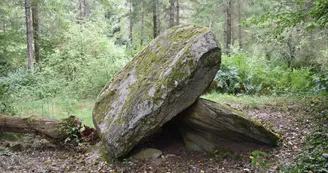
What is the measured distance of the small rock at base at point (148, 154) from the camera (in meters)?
4.83

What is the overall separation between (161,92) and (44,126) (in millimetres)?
2969

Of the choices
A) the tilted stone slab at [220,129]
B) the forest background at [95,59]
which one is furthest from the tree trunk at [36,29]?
the tilted stone slab at [220,129]

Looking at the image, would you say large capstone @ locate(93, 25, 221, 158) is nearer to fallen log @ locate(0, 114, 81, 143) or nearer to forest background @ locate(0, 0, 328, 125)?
fallen log @ locate(0, 114, 81, 143)

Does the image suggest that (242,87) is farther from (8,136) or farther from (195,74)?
(8,136)

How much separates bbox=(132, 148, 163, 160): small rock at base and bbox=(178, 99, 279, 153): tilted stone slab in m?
0.69

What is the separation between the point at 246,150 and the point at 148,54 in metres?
2.78

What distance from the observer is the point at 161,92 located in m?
4.57

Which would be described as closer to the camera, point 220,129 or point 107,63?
point 220,129

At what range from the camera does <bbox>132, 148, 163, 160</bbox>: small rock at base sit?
483 centimetres

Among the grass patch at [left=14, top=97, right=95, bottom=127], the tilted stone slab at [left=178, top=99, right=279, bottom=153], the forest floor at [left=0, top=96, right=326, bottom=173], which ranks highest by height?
the tilted stone slab at [left=178, top=99, right=279, bottom=153]

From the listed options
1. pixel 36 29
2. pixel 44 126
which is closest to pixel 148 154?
pixel 44 126

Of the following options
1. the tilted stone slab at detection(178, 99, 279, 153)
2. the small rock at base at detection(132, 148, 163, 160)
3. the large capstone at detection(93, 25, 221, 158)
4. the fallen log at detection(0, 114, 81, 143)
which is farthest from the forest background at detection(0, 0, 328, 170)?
the small rock at base at detection(132, 148, 163, 160)

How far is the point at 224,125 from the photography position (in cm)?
473

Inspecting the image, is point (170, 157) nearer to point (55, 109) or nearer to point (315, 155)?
point (315, 155)
